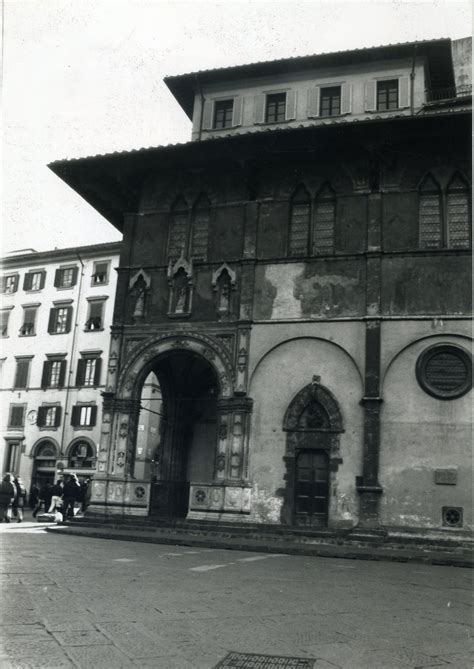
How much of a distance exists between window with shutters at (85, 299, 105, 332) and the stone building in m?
16.2

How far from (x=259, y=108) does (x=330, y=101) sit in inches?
91.9

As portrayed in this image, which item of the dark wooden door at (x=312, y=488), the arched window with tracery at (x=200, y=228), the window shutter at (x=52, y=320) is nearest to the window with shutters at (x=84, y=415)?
the window shutter at (x=52, y=320)

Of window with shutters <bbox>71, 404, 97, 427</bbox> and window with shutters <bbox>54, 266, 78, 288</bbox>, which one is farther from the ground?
window with shutters <bbox>54, 266, 78, 288</bbox>

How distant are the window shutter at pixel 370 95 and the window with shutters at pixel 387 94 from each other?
0.16 meters

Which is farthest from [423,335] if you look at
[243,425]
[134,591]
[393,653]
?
[393,653]

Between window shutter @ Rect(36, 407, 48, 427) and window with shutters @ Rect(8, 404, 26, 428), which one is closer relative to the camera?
window shutter @ Rect(36, 407, 48, 427)

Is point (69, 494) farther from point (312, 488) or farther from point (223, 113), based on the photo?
point (223, 113)

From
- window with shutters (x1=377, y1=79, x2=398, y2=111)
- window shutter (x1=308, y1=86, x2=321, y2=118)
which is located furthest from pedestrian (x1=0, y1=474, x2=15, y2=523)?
window with shutters (x1=377, y1=79, x2=398, y2=111)

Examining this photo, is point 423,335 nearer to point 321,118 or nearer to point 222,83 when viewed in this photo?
point 321,118

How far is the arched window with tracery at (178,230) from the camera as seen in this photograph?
2069cm

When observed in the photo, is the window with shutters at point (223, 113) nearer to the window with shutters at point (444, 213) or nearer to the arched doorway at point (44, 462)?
the window with shutters at point (444, 213)

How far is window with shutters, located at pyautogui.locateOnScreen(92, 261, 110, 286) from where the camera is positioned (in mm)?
38781

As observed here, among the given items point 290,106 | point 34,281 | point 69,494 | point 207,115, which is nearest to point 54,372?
point 34,281

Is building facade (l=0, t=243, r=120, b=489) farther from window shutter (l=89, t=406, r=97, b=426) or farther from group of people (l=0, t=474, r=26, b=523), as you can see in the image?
group of people (l=0, t=474, r=26, b=523)
